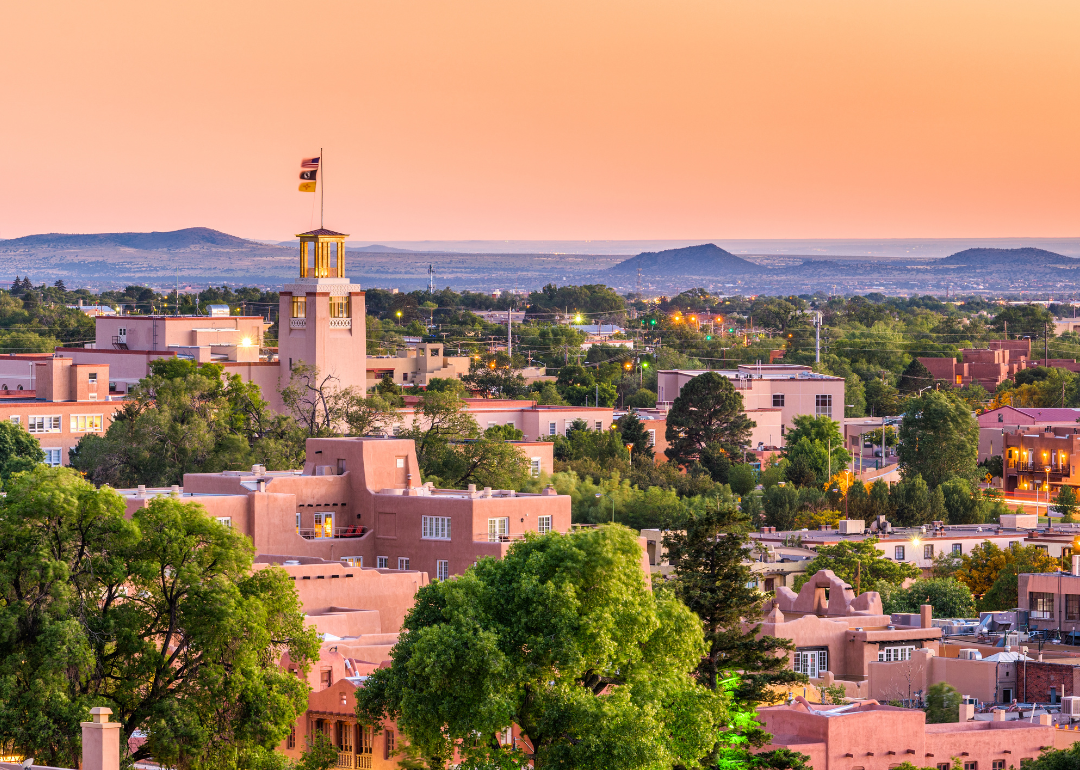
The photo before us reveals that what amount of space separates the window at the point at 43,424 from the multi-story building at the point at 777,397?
141 ft

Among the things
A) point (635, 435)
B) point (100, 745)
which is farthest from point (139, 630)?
point (635, 435)

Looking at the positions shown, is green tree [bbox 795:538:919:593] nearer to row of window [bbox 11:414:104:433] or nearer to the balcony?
the balcony

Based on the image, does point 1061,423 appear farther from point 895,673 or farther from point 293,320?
point 895,673

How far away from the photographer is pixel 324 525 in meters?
63.3

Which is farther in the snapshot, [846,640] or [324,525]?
[324,525]

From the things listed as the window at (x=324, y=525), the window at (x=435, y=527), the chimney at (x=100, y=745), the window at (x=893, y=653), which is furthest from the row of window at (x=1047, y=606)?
the chimney at (x=100, y=745)

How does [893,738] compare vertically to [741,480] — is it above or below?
above

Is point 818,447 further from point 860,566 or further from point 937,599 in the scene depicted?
point 937,599

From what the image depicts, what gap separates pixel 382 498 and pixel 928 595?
2145 centimetres

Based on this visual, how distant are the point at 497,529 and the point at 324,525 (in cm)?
577

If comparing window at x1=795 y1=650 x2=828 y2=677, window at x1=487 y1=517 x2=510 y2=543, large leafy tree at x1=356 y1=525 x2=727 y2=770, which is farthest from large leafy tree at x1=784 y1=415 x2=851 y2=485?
large leafy tree at x1=356 y1=525 x2=727 y2=770

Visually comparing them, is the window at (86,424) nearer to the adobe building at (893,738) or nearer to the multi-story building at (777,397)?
the multi-story building at (777,397)

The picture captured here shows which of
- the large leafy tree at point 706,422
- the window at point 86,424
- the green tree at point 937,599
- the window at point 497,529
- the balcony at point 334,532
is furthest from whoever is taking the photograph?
the large leafy tree at point 706,422

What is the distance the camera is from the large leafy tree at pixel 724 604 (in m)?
43.4
